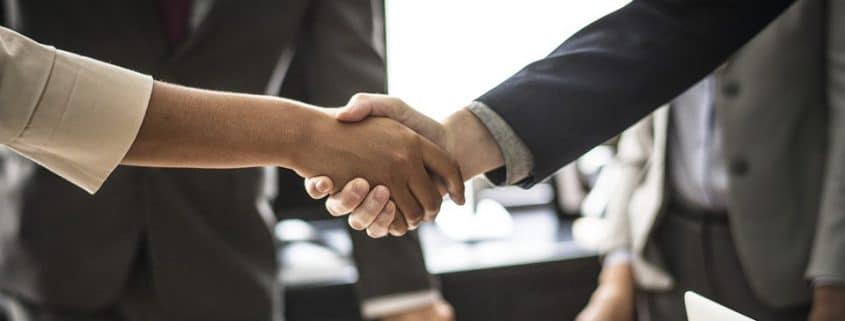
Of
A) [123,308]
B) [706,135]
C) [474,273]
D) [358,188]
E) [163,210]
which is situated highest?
[706,135]

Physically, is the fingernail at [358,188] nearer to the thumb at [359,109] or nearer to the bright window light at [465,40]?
the thumb at [359,109]

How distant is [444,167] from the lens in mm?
1075

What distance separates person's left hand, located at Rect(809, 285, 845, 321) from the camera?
108cm

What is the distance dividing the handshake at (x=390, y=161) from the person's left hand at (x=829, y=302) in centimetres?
50

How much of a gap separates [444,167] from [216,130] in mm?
329

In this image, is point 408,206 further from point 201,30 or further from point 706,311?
point 706,311

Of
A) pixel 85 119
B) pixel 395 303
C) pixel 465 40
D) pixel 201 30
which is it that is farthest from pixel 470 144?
pixel 465 40

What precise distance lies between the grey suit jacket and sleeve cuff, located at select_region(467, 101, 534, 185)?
1.26ft

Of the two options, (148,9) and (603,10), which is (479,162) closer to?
(148,9)

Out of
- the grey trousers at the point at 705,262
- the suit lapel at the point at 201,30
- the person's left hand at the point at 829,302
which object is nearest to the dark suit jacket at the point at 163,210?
the suit lapel at the point at 201,30

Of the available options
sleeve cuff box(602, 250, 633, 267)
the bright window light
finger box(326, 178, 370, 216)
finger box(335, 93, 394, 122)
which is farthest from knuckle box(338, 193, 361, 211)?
the bright window light

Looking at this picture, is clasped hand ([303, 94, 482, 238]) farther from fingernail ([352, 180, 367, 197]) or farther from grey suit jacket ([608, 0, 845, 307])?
grey suit jacket ([608, 0, 845, 307])

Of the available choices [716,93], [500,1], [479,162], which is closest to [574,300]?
[479,162]

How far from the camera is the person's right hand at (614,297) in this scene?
3.97 feet
